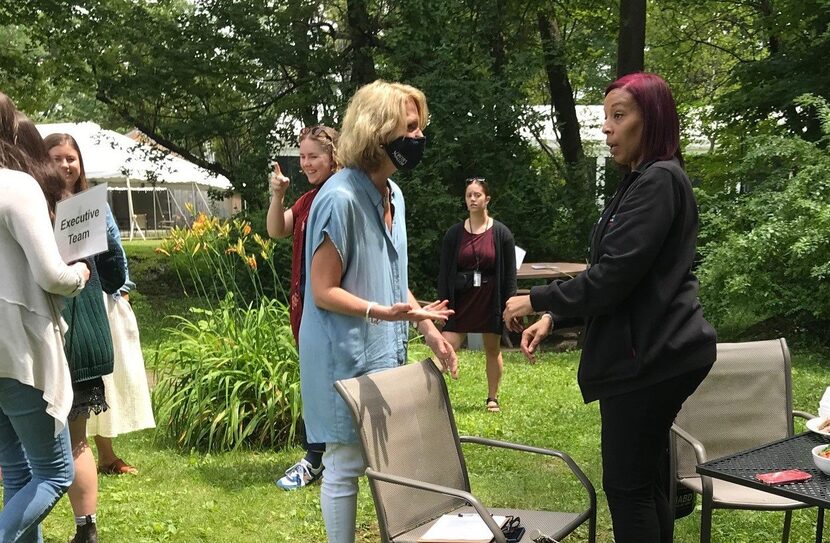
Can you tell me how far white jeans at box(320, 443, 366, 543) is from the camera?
10.1 feet

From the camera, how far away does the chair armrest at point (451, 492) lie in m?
2.65

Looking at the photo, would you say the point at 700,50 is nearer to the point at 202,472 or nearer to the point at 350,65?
the point at 350,65

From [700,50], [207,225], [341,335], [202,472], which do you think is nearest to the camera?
[341,335]

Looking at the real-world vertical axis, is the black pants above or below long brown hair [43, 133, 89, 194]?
below

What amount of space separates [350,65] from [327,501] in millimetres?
11219

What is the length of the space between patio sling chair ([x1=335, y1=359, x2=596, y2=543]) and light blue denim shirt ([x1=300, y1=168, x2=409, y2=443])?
0.12m

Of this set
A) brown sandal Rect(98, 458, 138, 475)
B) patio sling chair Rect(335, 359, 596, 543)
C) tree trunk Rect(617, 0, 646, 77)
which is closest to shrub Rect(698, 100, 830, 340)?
tree trunk Rect(617, 0, 646, 77)

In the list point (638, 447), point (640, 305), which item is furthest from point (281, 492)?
point (640, 305)

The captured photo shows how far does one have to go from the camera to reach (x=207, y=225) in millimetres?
5996

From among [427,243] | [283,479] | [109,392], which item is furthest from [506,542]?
[427,243]

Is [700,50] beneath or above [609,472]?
above

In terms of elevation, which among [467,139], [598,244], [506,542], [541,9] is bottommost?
[506,542]

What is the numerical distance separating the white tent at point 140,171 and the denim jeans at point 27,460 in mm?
2295

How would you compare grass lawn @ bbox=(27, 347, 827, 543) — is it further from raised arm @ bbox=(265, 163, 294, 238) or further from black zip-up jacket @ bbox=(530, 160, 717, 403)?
black zip-up jacket @ bbox=(530, 160, 717, 403)
